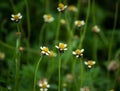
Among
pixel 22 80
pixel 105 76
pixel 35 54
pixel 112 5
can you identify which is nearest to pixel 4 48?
pixel 35 54

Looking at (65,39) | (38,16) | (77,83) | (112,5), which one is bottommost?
(77,83)

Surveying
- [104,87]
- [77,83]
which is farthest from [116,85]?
[77,83]

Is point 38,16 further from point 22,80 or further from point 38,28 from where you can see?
point 22,80

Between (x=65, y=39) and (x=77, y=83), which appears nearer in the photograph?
(x=77, y=83)

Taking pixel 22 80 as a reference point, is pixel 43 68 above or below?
above

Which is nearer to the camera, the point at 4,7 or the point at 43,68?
the point at 43,68

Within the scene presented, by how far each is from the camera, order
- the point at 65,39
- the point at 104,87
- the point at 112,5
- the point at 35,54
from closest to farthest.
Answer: the point at 104,87, the point at 35,54, the point at 65,39, the point at 112,5

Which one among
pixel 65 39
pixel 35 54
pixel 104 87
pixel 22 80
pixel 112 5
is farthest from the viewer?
pixel 112 5

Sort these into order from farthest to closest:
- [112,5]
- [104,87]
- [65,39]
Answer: [112,5], [65,39], [104,87]

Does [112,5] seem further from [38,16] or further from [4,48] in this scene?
[4,48]
